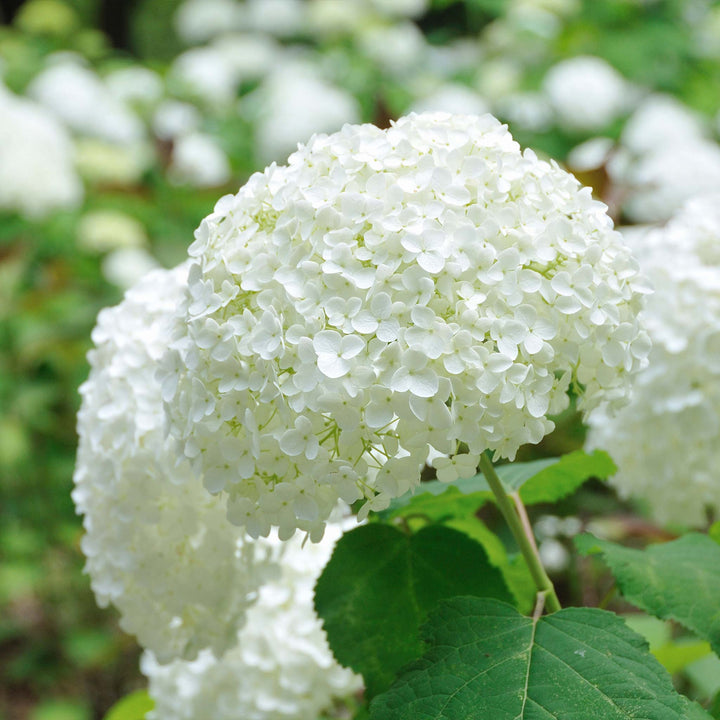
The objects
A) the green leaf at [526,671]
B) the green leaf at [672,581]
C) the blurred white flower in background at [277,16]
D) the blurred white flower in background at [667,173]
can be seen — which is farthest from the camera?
the blurred white flower in background at [277,16]

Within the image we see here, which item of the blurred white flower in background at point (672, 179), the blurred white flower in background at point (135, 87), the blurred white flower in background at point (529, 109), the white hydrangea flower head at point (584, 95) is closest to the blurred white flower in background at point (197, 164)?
the blurred white flower in background at point (135, 87)

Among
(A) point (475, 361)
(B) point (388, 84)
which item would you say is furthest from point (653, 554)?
(B) point (388, 84)

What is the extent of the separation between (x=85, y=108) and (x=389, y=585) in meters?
4.28

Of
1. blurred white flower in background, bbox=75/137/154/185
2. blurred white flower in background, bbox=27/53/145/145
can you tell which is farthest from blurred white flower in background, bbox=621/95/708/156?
blurred white flower in background, bbox=27/53/145/145

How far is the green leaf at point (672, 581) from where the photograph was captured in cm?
96

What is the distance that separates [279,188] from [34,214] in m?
3.29

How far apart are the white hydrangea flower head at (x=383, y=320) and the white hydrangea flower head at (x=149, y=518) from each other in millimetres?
168

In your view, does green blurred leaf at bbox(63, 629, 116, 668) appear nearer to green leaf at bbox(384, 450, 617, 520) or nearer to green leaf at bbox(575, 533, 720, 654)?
green leaf at bbox(384, 450, 617, 520)

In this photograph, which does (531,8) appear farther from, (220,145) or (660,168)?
(660,168)

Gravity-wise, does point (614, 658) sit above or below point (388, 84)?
above

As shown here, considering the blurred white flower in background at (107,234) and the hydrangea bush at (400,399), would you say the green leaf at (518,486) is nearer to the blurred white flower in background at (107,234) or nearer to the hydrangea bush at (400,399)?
the hydrangea bush at (400,399)

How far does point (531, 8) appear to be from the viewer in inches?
201

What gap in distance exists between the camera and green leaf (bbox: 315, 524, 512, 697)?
3.29 ft

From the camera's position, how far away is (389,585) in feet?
3.35
